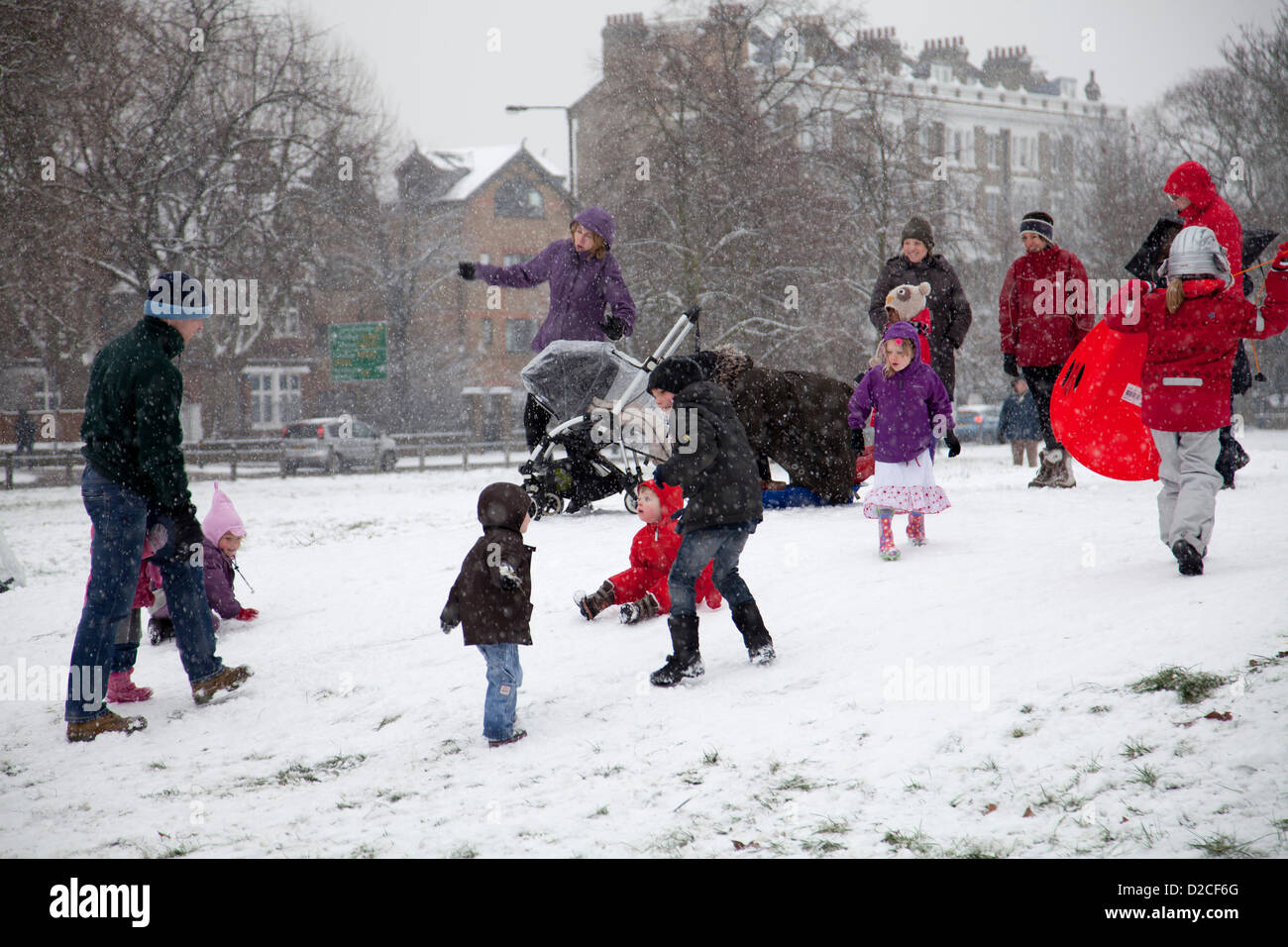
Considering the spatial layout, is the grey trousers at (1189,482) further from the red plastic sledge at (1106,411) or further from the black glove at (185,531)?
the black glove at (185,531)

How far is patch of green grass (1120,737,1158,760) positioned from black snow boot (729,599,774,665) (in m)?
1.91

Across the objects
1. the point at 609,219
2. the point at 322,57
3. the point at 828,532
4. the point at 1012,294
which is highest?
the point at 322,57

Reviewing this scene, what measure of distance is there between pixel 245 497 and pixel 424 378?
27764mm

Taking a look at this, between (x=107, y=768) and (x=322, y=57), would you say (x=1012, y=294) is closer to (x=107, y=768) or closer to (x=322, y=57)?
(x=107, y=768)

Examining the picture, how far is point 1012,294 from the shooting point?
9.63m

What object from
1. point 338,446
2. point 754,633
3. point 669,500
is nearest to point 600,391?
point 669,500

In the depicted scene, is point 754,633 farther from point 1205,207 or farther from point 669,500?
point 1205,207

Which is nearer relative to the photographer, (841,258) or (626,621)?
(626,621)

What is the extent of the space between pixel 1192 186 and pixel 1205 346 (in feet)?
4.84

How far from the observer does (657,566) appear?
635 centimetres

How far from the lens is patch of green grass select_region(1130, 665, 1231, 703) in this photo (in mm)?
3949

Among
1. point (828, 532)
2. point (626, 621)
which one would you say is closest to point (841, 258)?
point (828, 532)

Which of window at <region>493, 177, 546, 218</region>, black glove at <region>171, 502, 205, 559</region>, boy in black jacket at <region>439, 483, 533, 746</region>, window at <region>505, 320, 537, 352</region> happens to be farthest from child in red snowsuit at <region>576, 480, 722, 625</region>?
window at <region>493, 177, 546, 218</region>

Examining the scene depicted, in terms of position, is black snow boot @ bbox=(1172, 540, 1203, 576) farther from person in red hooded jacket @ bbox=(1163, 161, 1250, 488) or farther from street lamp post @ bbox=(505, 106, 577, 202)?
street lamp post @ bbox=(505, 106, 577, 202)
